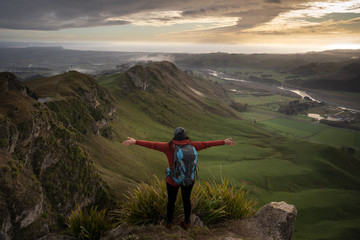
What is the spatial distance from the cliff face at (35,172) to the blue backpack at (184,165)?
20.5m

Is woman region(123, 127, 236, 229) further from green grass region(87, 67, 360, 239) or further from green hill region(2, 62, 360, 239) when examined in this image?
green grass region(87, 67, 360, 239)

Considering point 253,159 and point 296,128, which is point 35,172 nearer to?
point 253,159

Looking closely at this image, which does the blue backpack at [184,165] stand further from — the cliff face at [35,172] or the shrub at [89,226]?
the cliff face at [35,172]

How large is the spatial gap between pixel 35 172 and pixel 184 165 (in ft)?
86.9

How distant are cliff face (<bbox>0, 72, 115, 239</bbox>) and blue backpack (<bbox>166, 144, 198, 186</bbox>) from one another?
2054cm

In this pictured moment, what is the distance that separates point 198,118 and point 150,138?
69799 millimetres

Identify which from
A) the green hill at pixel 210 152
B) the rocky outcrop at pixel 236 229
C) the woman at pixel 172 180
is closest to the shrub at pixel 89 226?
the rocky outcrop at pixel 236 229

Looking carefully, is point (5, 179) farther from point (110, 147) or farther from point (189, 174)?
point (110, 147)

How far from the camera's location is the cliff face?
68.7 feet

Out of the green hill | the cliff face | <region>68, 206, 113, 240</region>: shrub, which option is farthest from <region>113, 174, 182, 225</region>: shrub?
the cliff face

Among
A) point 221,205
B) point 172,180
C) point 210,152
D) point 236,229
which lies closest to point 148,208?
point 172,180

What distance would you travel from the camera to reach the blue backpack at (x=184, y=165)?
27.1 feet

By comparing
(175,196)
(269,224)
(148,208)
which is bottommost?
(269,224)

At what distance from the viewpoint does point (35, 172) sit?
26688 millimetres
